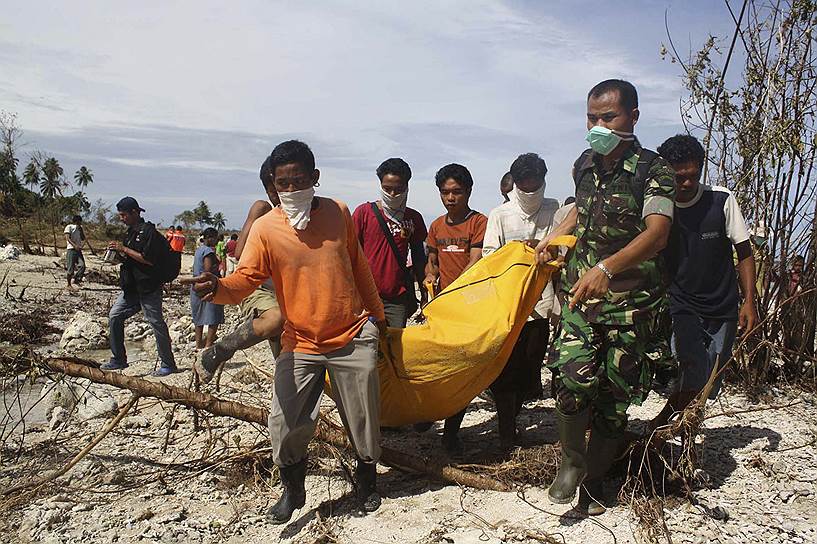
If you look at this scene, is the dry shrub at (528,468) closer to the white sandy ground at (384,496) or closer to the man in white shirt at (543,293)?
the white sandy ground at (384,496)

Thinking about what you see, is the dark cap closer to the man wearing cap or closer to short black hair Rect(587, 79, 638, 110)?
the man wearing cap

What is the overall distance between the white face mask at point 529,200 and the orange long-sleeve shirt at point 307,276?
53.3 inches

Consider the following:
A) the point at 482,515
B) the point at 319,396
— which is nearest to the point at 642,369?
the point at 482,515

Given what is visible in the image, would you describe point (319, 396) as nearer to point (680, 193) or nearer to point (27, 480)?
point (27, 480)

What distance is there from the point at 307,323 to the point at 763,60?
13.3ft

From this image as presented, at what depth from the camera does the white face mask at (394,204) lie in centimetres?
449

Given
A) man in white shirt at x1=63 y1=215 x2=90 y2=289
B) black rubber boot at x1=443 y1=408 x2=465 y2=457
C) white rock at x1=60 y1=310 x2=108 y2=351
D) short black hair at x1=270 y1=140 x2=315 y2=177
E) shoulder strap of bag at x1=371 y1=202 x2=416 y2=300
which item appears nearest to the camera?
short black hair at x1=270 y1=140 x2=315 y2=177

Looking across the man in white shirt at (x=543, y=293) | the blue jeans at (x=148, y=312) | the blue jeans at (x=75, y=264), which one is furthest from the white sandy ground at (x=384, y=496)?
the blue jeans at (x=75, y=264)

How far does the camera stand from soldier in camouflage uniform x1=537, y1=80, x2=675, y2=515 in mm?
2771

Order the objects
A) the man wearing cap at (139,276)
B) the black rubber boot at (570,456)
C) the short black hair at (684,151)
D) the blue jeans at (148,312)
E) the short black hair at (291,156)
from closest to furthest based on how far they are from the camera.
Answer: the black rubber boot at (570,456)
the short black hair at (291,156)
the short black hair at (684,151)
the man wearing cap at (139,276)
the blue jeans at (148,312)

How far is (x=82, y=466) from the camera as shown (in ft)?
13.1

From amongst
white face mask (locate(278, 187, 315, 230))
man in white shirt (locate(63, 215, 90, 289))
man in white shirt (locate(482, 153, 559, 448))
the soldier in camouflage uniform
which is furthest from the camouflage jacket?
man in white shirt (locate(63, 215, 90, 289))

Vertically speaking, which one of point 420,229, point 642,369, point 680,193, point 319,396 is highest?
point 680,193

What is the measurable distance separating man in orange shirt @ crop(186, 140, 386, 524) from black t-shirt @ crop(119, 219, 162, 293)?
3869 millimetres
